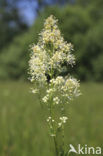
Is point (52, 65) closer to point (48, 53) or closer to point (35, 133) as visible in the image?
point (48, 53)

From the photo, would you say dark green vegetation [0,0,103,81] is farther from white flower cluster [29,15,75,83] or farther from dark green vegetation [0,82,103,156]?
white flower cluster [29,15,75,83]

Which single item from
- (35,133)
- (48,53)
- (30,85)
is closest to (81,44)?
(30,85)

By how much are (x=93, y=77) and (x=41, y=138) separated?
16.9 meters

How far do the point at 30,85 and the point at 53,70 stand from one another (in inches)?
613

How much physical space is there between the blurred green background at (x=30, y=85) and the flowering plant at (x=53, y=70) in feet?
0.22

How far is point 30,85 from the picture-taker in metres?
17.1

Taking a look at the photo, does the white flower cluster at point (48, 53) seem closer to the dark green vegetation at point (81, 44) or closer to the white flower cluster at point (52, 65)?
the white flower cluster at point (52, 65)

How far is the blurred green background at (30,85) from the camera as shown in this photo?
16.1ft

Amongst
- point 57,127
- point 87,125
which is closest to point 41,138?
point 87,125

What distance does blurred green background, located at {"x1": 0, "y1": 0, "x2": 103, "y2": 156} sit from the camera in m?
4.92

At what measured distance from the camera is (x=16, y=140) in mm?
4922

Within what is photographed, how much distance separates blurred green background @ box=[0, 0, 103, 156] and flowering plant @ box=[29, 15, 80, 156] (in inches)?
2.7

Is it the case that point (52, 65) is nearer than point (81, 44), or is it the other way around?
point (52, 65)

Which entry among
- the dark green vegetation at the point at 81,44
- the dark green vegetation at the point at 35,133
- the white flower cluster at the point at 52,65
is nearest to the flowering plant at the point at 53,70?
the white flower cluster at the point at 52,65
